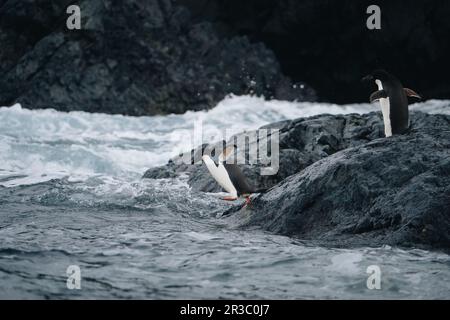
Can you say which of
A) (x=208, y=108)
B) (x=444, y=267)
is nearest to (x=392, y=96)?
(x=444, y=267)

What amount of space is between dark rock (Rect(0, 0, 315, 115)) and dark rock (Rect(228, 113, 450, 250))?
11057 millimetres

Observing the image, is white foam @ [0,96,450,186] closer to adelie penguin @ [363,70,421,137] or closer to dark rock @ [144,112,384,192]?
dark rock @ [144,112,384,192]

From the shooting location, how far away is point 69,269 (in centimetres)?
498

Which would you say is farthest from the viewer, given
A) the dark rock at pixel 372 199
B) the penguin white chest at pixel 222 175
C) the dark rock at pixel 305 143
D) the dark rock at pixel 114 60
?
the dark rock at pixel 114 60

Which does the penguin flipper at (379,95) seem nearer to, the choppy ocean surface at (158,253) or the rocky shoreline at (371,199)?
the rocky shoreline at (371,199)

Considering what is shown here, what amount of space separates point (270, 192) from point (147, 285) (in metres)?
2.49

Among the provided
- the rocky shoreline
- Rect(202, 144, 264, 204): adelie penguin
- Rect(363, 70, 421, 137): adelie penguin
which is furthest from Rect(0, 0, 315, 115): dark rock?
the rocky shoreline

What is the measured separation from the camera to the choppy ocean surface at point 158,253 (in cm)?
462

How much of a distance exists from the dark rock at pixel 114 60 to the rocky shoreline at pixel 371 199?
10.6 m

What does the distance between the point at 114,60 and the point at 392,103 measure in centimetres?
1117

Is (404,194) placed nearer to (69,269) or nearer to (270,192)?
(270,192)

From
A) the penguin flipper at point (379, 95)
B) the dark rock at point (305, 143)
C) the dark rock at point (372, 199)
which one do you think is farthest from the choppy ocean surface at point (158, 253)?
the penguin flipper at point (379, 95)

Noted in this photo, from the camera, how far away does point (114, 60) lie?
17375mm

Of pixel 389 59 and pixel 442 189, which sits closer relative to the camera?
pixel 442 189
